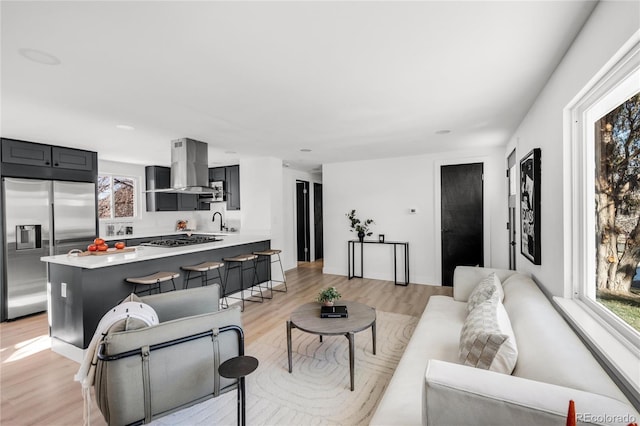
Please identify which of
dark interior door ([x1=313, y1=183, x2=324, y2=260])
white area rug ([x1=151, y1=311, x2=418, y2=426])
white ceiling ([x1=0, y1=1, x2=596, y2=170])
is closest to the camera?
white ceiling ([x1=0, y1=1, x2=596, y2=170])

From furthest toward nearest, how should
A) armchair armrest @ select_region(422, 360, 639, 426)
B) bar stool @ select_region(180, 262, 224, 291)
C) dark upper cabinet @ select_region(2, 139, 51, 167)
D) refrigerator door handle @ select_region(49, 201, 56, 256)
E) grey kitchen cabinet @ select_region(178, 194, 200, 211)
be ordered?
grey kitchen cabinet @ select_region(178, 194, 200, 211) → refrigerator door handle @ select_region(49, 201, 56, 256) → dark upper cabinet @ select_region(2, 139, 51, 167) → bar stool @ select_region(180, 262, 224, 291) → armchair armrest @ select_region(422, 360, 639, 426)

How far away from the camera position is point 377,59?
6.37ft

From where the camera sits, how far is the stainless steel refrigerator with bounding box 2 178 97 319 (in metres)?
3.75

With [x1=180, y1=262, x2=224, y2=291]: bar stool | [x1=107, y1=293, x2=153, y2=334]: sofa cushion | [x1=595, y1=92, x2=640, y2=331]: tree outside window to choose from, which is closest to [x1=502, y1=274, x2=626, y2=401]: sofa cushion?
[x1=595, y1=92, x2=640, y2=331]: tree outside window

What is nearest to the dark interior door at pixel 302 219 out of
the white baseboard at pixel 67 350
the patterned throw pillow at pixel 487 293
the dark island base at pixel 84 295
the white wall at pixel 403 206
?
the white wall at pixel 403 206

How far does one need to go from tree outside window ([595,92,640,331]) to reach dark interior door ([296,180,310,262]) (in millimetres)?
5977

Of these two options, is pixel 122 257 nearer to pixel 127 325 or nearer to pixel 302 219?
pixel 127 325

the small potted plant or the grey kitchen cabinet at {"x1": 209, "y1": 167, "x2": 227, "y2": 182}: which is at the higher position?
the grey kitchen cabinet at {"x1": 209, "y1": 167, "x2": 227, "y2": 182}

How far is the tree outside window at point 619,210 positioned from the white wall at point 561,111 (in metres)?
0.23

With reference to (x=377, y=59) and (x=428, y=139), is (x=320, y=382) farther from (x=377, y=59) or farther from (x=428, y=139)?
(x=428, y=139)

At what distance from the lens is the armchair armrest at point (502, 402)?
96cm

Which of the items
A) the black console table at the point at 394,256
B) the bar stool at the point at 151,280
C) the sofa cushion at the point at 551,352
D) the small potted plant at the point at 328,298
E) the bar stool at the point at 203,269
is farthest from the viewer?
the black console table at the point at 394,256

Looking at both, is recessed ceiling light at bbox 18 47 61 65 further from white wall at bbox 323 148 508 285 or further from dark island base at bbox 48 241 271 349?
white wall at bbox 323 148 508 285

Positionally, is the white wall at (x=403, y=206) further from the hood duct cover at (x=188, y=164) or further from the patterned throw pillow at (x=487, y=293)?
the hood duct cover at (x=188, y=164)
